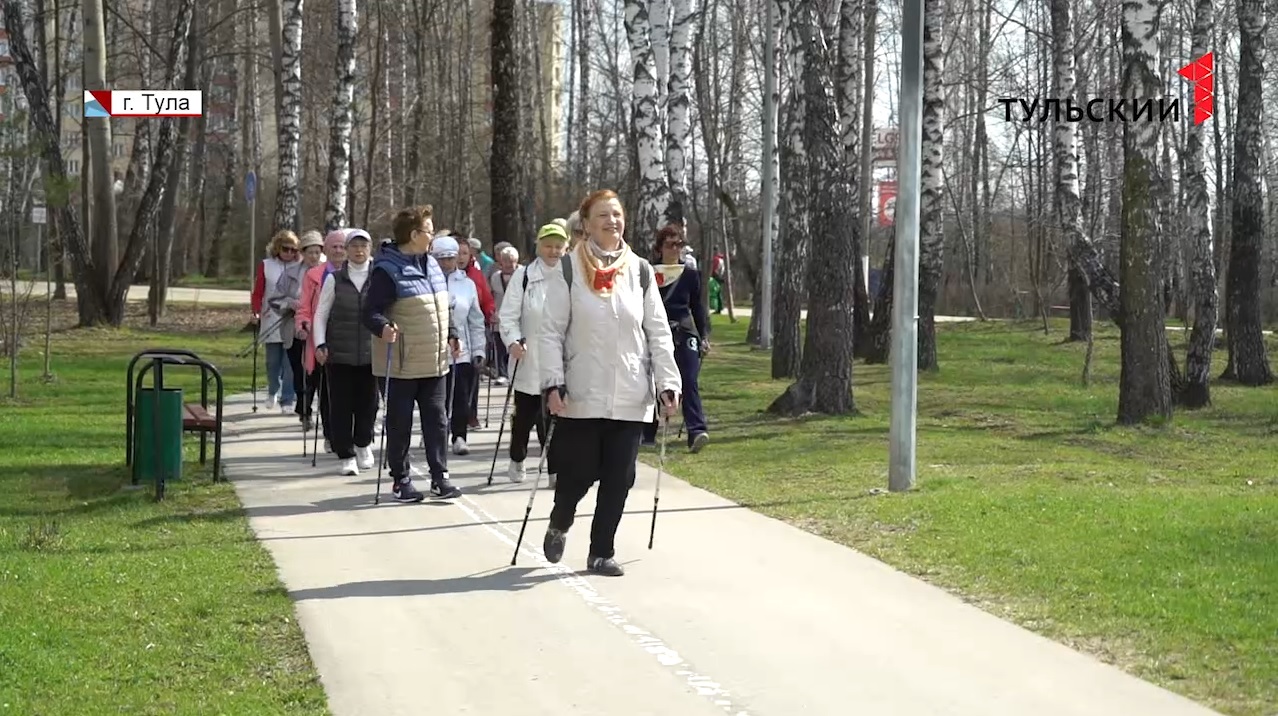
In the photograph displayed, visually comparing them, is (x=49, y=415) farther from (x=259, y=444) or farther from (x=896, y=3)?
(x=896, y=3)

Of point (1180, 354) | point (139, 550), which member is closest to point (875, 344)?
point (1180, 354)

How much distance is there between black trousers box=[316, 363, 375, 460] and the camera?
13.7 meters

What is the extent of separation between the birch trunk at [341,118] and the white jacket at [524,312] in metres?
18.3

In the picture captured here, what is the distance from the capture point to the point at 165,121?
109 feet

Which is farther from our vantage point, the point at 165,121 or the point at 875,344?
the point at 165,121

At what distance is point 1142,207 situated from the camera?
17141 millimetres

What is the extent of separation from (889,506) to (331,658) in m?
5.26

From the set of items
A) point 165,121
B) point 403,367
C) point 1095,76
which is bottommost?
point 403,367

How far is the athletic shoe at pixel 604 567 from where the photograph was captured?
9258 millimetres

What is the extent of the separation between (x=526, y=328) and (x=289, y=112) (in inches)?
899

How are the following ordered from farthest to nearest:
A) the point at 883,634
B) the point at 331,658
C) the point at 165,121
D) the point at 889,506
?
the point at 165,121 < the point at 889,506 < the point at 883,634 < the point at 331,658

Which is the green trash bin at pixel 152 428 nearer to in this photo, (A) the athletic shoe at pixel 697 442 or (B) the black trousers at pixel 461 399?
(B) the black trousers at pixel 461 399

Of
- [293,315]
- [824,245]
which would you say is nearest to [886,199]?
[824,245]

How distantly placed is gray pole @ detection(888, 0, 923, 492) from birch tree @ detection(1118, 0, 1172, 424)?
540cm
